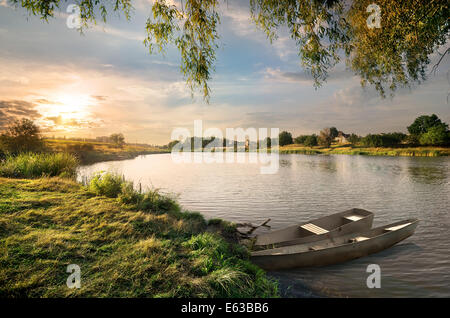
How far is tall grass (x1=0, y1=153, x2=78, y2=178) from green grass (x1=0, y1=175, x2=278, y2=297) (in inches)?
188

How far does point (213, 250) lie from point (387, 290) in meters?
4.34

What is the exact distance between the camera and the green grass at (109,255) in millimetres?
3645

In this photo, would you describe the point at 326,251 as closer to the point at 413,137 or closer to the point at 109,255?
the point at 109,255

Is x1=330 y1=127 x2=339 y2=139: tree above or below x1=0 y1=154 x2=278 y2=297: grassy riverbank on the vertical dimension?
above

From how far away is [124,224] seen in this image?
6113mm

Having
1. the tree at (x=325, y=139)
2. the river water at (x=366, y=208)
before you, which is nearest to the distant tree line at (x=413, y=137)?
the tree at (x=325, y=139)

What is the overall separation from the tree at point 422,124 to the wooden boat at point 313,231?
98.2 metres

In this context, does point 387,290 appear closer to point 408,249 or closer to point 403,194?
point 408,249

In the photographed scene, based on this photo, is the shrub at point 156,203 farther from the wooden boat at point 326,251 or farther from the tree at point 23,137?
the tree at point 23,137

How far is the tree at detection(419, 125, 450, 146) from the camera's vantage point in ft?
Answer: 226

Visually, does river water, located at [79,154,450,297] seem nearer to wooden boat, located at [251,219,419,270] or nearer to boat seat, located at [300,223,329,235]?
wooden boat, located at [251,219,419,270]

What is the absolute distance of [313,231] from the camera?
7.68 meters

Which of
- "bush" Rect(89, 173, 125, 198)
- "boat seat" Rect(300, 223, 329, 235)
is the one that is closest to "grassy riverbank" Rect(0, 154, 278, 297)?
"bush" Rect(89, 173, 125, 198)

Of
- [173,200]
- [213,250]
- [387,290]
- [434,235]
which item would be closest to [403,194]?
[434,235]
